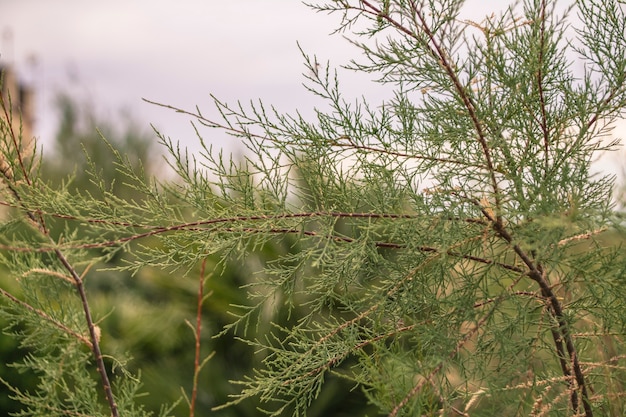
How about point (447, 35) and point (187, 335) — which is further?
point (187, 335)

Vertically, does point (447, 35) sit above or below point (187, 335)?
above

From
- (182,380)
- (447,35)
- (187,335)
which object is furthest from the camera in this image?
(187,335)

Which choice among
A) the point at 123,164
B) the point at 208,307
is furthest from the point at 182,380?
the point at 123,164

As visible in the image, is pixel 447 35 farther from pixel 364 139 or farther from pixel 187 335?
pixel 187 335

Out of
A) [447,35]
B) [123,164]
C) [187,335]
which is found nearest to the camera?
[447,35]

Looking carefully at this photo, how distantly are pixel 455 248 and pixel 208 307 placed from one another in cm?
→ 281

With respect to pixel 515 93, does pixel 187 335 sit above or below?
below

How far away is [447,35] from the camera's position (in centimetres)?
101

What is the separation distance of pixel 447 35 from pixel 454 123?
0.13m

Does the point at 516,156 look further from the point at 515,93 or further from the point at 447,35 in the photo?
the point at 447,35

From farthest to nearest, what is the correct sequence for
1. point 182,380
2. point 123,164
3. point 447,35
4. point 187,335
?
point 187,335
point 182,380
point 123,164
point 447,35

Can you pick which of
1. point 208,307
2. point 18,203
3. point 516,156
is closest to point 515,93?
point 516,156

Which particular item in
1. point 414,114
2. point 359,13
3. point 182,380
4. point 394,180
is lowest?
point 182,380

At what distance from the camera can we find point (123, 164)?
1.15 metres
